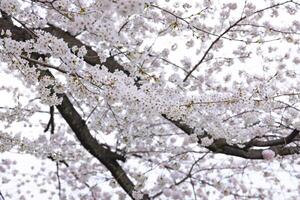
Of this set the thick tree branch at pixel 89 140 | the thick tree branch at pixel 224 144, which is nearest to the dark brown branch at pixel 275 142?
the thick tree branch at pixel 224 144

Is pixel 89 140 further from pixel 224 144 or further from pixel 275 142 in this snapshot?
pixel 275 142

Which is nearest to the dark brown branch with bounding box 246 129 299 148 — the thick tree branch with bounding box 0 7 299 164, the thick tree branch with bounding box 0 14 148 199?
the thick tree branch with bounding box 0 7 299 164

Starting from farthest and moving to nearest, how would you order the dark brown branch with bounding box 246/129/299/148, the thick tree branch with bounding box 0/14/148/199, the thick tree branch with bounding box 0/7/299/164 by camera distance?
the thick tree branch with bounding box 0/14/148/199 → the thick tree branch with bounding box 0/7/299/164 → the dark brown branch with bounding box 246/129/299/148

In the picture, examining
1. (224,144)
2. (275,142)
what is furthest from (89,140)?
(275,142)

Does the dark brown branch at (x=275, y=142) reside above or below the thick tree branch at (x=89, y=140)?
below

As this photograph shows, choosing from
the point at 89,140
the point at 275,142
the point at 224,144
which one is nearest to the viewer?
the point at 275,142

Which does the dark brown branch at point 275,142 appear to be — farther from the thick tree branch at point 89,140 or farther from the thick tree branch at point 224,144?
the thick tree branch at point 89,140

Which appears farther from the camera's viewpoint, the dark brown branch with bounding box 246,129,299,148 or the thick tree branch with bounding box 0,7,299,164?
the thick tree branch with bounding box 0,7,299,164

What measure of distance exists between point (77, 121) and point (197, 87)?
213cm

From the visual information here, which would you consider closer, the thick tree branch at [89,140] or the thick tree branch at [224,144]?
the thick tree branch at [224,144]

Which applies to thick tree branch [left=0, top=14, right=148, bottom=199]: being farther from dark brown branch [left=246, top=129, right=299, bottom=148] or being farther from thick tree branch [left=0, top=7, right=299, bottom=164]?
dark brown branch [left=246, top=129, right=299, bottom=148]

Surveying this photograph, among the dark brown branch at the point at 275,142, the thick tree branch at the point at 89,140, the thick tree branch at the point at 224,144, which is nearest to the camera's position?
the dark brown branch at the point at 275,142

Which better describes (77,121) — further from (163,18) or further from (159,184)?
(159,184)

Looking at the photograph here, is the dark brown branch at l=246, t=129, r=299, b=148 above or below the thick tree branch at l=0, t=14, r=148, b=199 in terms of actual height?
below
